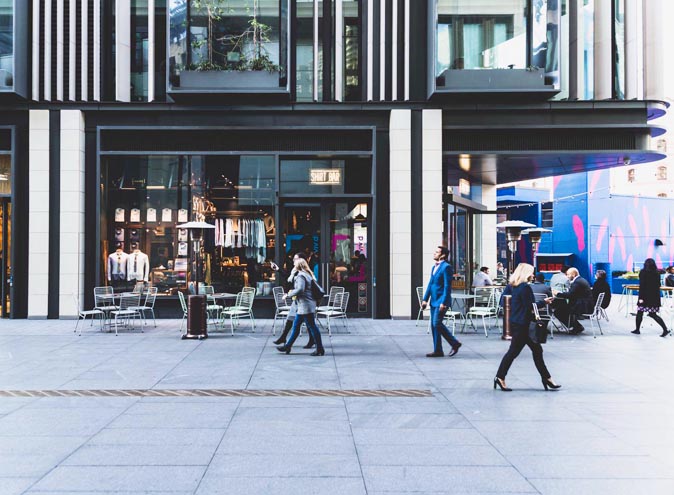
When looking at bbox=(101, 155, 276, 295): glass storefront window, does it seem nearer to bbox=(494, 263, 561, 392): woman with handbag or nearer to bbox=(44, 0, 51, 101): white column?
bbox=(44, 0, 51, 101): white column

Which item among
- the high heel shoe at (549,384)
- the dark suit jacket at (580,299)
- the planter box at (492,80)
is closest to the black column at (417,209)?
the planter box at (492,80)

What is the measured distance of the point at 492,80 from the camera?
1591 centimetres

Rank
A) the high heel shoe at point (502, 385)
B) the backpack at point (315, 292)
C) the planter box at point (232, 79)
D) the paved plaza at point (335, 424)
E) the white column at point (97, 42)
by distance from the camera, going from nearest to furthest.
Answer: the paved plaza at point (335, 424), the high heel shoe at point (502, 385), the backpack at point (315, 292), the planter box at point (232, 79), the white column at point (97, 42)

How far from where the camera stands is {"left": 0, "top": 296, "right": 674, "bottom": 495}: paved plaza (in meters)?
4.89

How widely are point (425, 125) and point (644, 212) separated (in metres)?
20.9

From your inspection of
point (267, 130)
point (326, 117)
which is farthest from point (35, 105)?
point (326, 117)

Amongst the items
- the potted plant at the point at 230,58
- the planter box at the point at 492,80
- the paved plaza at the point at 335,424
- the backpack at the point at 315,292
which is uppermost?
the potted plant at the point at 230,58

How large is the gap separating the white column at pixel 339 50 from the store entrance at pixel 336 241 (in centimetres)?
318

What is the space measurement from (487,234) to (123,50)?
1679cm

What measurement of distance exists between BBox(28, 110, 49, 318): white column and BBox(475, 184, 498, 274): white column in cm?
1722

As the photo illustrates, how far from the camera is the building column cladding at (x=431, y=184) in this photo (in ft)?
53.8

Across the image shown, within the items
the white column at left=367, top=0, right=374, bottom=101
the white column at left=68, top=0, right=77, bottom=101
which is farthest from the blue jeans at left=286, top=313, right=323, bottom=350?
the white column at left=68, top=0, right=77, bottom=101

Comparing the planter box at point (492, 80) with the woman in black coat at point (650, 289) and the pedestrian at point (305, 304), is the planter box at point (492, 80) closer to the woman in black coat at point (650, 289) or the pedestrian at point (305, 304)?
the woman in black coat at point (650, 289)

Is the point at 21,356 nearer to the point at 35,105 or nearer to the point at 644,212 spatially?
the point at 35,105
